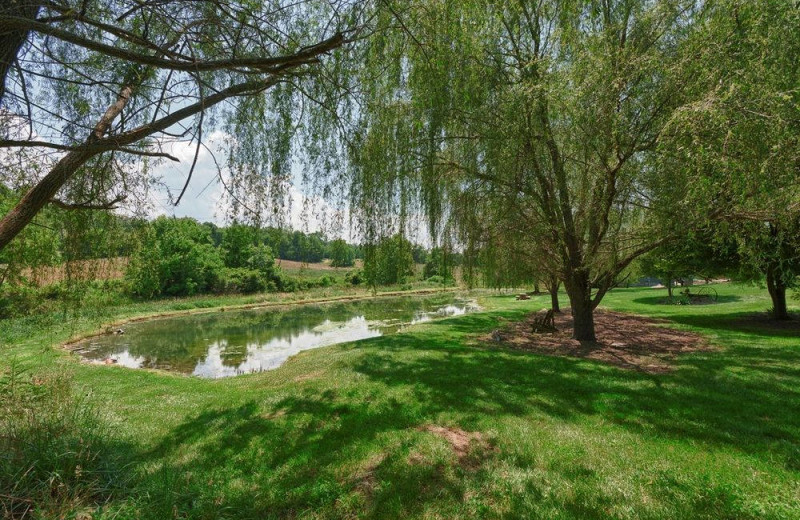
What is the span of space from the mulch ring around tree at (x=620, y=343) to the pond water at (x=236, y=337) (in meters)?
7.71

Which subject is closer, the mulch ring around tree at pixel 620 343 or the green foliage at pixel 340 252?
the green foliage at pixel 340 252

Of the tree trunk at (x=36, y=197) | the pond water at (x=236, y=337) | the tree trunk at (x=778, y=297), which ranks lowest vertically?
the pond water at (x=236, y=337)

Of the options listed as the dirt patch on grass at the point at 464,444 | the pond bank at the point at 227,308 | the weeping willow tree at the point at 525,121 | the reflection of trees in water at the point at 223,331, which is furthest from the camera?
the pond bank at the point at 227,308

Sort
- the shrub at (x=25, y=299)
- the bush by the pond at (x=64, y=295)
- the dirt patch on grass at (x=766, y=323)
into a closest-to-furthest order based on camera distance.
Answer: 1. the bush by the pond at (x=64, y=295)
2. the shrub at (x=25, y=299)
3. the dirt patch on grass at (x=766, y=323)

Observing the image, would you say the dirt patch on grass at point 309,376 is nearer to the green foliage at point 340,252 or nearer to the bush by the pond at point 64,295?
the green foliage at point 340,252

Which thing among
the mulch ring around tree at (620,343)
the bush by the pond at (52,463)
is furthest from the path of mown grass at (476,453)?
the mulch ring around tree at (620,343)

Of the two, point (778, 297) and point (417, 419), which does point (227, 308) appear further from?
point (778, 297)

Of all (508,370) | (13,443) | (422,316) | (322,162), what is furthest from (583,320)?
(422,316)

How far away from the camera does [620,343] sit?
35.0ft

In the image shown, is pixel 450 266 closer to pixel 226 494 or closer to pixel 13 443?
pixel 226 494

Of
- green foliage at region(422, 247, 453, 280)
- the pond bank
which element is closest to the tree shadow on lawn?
green foliage at region(422, 247, 453, 280)

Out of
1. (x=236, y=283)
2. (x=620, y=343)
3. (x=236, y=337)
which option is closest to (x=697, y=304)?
(x=620, y=343)

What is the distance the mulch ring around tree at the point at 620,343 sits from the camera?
8.78m

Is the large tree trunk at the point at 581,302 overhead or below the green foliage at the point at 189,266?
below
